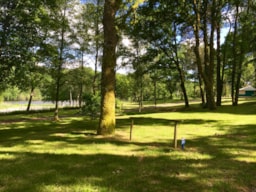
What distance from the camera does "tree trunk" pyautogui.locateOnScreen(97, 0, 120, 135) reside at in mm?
12062

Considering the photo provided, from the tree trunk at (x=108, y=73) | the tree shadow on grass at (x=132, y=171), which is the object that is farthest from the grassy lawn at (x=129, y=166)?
the tree trunk at (x=108, y=73)

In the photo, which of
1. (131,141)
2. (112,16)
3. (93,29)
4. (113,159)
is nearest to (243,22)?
(93,29)

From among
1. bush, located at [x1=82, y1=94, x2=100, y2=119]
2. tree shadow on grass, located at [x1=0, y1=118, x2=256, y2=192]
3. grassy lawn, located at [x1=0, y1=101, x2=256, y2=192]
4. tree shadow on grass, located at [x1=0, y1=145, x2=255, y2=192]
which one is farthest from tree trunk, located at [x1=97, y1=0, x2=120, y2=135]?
bush, located at [x1=82, y1=94, x2=100, y2=119]

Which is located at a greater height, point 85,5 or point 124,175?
point 85,5

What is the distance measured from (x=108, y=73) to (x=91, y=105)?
644cm

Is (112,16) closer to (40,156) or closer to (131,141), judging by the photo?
(131,141)

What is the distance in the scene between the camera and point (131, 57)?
116 feet

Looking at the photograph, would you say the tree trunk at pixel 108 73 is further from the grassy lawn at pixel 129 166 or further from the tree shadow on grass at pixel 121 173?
the tree shadow on grass at pixel 121 173

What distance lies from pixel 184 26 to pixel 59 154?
27.3 m

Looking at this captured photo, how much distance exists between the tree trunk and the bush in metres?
6.18

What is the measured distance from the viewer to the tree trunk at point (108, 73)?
12062 millimetres

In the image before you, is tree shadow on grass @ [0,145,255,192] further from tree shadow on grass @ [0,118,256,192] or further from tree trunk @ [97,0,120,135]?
tree trunk @ [97,0,120,135]

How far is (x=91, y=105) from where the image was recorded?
18312 mm

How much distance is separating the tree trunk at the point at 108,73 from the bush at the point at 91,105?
6.18 meters
